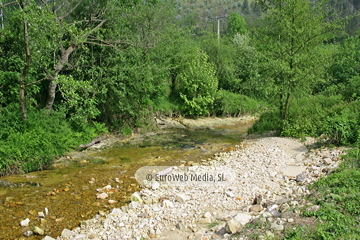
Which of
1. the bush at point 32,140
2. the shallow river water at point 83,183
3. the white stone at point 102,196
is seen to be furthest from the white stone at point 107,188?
the bush at point 32,140

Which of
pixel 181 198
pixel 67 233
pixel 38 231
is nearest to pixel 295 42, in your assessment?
pixel 181 198

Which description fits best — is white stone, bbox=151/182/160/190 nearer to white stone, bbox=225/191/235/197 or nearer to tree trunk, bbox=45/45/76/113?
white stone, bbox=225/191/235/197

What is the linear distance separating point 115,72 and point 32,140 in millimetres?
6466

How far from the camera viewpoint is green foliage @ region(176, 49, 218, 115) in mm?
25281

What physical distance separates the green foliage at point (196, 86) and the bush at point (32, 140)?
42.3 feet

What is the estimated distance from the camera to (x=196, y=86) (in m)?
25.1

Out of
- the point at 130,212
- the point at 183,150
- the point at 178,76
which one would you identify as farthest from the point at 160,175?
the point at 178,76

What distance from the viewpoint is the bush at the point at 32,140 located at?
1041cm

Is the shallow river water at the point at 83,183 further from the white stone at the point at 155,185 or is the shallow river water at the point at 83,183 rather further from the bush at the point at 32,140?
the white stone at the point at 155,185

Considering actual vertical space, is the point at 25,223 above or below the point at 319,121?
below

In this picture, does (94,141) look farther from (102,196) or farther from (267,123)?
(267,123)

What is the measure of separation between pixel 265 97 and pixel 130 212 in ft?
37.2

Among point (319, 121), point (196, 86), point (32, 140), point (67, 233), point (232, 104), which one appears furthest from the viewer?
point (232, 104)

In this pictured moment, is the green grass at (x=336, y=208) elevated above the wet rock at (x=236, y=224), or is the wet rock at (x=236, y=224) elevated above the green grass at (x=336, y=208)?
the green grass at (x=336, y=208)
